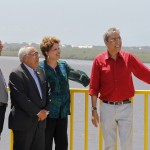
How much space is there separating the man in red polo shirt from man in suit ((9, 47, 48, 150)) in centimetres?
58

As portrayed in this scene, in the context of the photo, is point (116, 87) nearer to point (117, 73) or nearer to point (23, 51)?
point (117, 73)

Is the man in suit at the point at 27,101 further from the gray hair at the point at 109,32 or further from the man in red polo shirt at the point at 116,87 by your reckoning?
the gray hair at the point at 109,32

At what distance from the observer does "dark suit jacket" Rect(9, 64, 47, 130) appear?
568 cm

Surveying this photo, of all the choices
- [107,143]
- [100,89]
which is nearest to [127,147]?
[107,143]

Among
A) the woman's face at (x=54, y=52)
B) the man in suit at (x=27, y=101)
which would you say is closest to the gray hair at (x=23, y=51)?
the man in suit at (x=27, y=101)

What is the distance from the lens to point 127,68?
586 cm

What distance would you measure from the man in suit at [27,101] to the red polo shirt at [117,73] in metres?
0.62

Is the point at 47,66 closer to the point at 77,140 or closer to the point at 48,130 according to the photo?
the point at 48,130

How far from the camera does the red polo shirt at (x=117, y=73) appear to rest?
19.2 feet

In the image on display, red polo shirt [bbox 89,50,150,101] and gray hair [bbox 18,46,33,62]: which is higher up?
gray hair [bbox 18,46,33,62]

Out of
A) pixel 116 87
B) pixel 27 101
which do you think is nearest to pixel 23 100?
pixel 27 101

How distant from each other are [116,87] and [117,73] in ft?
0.50

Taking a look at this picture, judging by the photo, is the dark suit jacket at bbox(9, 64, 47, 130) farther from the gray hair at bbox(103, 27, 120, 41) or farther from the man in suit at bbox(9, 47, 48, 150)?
the gray hair at bbox(103, 27, 120, 41)

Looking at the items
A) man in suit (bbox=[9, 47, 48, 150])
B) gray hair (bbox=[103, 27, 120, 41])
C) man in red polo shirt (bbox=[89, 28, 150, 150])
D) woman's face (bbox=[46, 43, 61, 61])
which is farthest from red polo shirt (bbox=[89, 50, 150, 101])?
man in suit (bbox=[9, 47, 48, 150])
